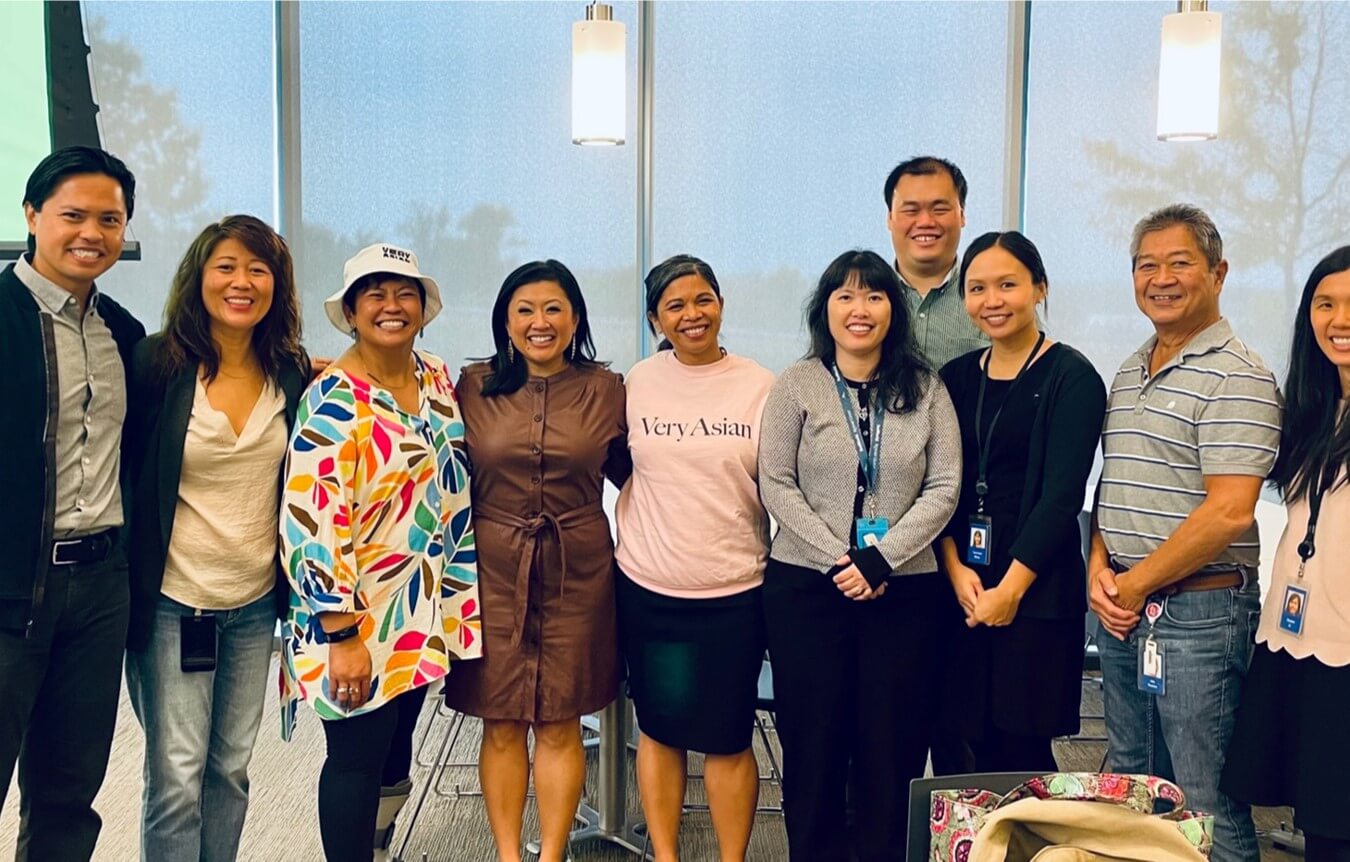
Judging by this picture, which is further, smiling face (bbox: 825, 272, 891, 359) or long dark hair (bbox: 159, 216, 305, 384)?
smiling face (bbox: 825, 272, 891, 359)

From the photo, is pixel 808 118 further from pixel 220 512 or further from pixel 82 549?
pixel 82 549

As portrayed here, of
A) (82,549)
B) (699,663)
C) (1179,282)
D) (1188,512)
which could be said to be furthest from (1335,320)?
(82,549)

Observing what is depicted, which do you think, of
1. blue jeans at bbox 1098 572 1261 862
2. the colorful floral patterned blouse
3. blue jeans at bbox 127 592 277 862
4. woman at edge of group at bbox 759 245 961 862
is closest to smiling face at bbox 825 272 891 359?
woman at edge of group at bbox 759 245 961 862

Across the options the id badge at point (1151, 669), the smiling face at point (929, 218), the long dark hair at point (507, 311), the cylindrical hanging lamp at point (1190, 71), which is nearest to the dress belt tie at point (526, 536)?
the long dark hair at point (507, 311)

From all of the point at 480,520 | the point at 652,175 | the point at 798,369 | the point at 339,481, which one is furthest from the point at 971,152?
the point at 339,481

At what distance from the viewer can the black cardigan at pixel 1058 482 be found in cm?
221

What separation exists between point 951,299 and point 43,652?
2.13 metres

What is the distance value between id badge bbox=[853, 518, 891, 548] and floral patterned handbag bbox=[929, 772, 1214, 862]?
0.80m

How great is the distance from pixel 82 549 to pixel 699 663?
1304 millimetres

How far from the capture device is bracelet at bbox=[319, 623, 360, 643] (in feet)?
7.10

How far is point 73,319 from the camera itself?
200 centimetres

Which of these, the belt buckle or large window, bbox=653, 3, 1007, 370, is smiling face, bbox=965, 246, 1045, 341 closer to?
the belt buckle

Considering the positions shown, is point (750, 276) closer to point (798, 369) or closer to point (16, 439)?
point (798, 369)

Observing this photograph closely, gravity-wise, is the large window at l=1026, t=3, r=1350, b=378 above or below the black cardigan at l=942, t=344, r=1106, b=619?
above
